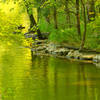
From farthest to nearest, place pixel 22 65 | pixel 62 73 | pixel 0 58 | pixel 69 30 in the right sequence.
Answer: pixel 69 30
pixel 0 58
pixel 22 65
pixel 62 73

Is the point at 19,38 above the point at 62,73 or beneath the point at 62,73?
above

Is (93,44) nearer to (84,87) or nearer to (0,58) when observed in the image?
(0,58)

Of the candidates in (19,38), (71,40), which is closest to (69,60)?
(71,40)

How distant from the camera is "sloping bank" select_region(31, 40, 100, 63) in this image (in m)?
21.4

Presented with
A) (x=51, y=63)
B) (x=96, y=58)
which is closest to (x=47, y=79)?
(x=51, y=63)

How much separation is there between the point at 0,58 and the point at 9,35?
295 inches

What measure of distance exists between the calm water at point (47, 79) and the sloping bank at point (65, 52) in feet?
4.02

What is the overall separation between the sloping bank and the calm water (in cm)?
122

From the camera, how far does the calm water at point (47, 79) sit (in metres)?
12.8

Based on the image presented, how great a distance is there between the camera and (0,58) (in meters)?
23.1

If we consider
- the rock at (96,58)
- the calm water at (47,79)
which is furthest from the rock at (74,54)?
the rock at (96,58)

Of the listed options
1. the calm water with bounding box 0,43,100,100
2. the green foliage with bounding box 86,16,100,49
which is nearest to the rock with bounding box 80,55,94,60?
the calm water with bounding box 0,43,100,100

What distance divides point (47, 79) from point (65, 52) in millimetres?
8064

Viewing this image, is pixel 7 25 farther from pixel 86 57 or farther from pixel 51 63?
pixel 86 57
